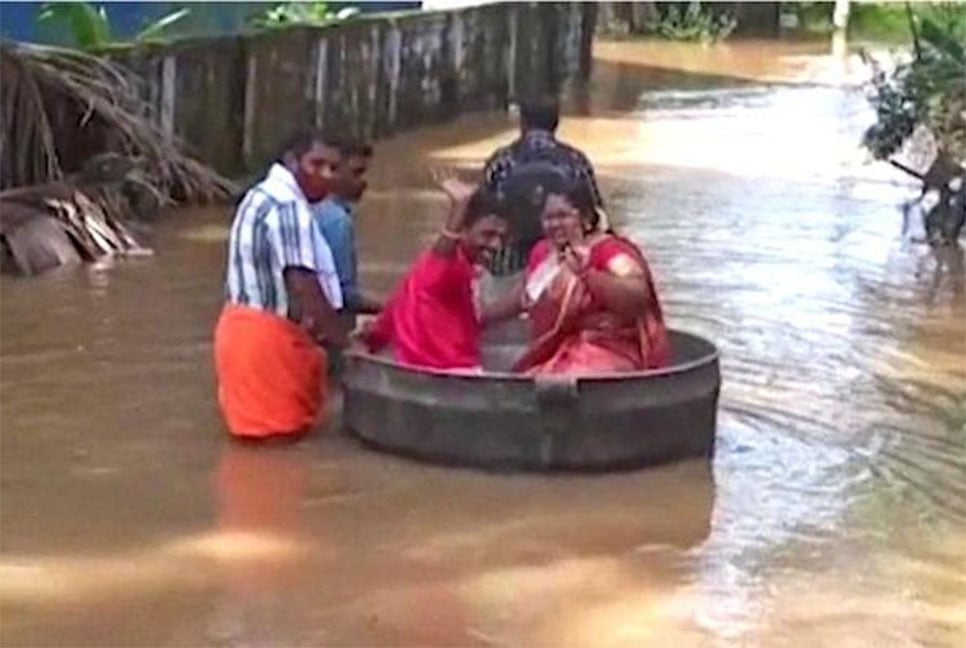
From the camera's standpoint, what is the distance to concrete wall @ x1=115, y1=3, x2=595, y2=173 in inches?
695

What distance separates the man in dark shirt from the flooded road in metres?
1.10

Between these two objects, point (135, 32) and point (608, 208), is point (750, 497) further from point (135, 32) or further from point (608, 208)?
point (135, 32)

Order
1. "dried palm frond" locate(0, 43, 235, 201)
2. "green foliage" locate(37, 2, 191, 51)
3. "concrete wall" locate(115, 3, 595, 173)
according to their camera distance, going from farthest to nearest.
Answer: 1. "concrete wall" locate(115, 3, 595, 173)
2. "green foliage" locate(37, 2, 191, 51)
3. "dried palm frond" locate(0, 43, 235, 201)

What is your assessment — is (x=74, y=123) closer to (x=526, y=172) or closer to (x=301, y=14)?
(x=526, y=172)

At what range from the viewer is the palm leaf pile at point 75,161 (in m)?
14.1

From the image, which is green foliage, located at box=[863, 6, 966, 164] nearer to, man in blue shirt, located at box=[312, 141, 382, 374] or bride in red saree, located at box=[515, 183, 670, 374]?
man in blue shirt, located at box=[312, 141, 382, 374]

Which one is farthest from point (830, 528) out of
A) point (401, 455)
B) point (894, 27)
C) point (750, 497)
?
point (894, 27)

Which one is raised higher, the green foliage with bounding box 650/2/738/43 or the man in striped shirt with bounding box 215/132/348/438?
the man in striped shirt with bounding box 215/132/348/438

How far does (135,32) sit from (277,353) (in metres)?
11.7

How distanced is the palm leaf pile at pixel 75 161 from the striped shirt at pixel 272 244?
4.34m

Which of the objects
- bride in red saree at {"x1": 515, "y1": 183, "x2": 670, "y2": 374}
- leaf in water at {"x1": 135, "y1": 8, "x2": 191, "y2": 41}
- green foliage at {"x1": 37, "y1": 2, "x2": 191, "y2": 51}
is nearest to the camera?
bride in red saree at {"x1": 515, "y1": 183, "x2": 670, "y2": 374}

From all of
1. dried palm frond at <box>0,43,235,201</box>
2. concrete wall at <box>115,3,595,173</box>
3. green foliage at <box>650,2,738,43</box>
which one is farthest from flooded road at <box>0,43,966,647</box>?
green foliage at <box>650,2,738,43</box>

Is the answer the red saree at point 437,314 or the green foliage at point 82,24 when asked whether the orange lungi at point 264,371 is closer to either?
the red saree at point 437,314

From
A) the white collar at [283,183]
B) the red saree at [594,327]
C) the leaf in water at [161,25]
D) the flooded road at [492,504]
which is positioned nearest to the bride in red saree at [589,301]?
the red saree at [594,327]
